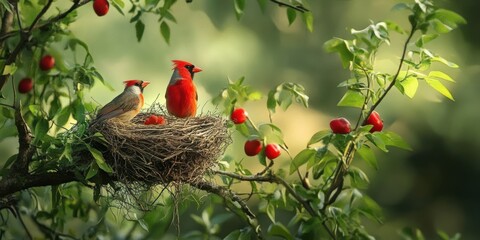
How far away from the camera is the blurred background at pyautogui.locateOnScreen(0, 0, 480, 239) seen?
5094 millimetres

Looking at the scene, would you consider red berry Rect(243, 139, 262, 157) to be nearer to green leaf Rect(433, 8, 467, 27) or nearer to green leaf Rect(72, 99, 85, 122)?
green leaf Rect(72, 99, 85, 122)

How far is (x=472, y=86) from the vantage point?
540 centimetres

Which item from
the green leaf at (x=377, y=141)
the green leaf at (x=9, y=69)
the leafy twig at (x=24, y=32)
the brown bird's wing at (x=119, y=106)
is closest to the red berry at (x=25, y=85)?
the leafy twig at (x=24, y=32)

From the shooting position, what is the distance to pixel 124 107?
10.2ft

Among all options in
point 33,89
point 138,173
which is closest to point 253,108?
point 33,89

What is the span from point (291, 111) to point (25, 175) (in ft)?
8.40

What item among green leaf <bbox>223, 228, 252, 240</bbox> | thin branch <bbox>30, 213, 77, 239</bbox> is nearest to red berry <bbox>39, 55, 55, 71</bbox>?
thin branch <bbox>30, 213, 77, 239</bbox>

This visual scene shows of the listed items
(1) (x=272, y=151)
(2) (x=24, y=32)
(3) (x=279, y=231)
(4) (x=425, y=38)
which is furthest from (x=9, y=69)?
Answer: (4) (x=425, y=38)

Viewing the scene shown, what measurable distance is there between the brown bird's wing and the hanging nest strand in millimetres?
61

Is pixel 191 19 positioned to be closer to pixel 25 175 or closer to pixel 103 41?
pixel 103 41

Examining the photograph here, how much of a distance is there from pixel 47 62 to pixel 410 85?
4.06 feet

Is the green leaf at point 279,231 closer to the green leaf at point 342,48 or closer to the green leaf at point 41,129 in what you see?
the green leaf at point 342,48

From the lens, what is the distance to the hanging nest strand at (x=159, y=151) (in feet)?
9.37

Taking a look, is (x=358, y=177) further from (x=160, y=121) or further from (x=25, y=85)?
(x=25, y=85)
